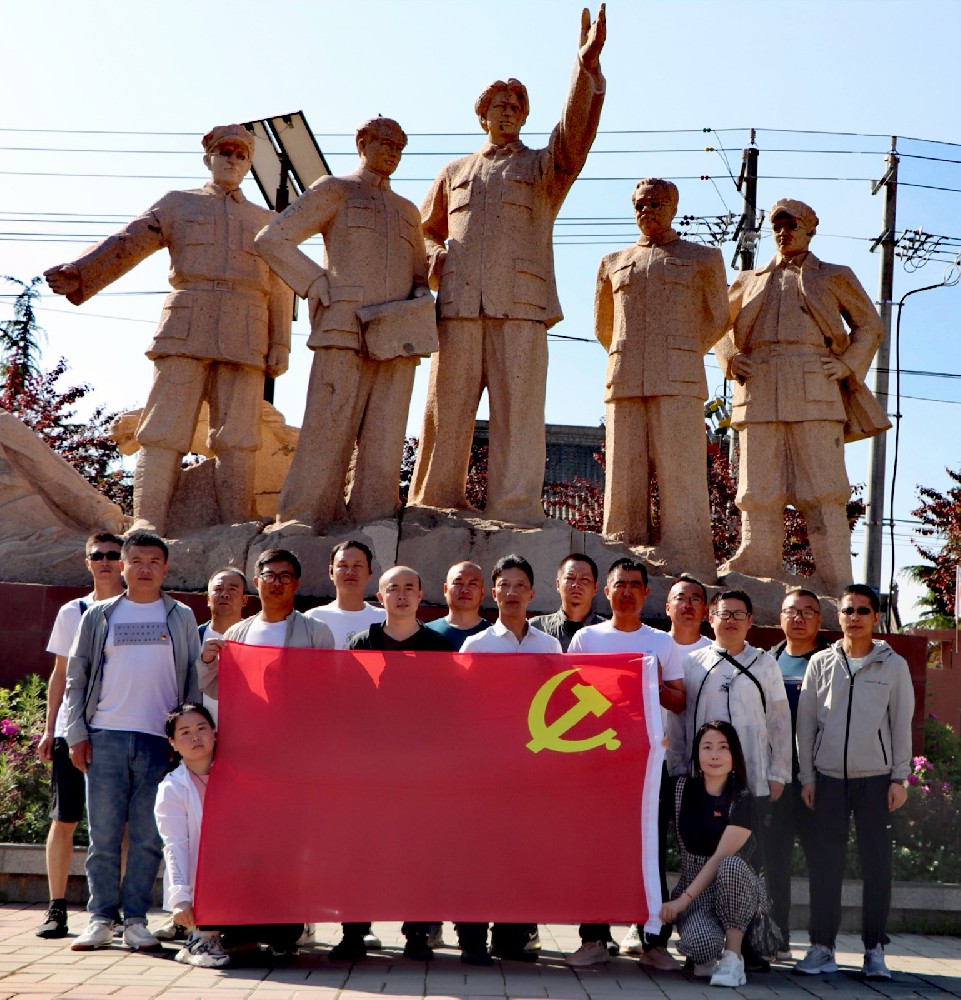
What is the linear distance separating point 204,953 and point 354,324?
4.53m

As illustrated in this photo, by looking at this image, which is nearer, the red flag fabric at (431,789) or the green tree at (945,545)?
the red flag fabric at (431,789)

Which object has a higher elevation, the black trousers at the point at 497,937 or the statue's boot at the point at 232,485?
the statue's boot at the point at 232,485

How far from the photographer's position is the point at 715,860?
5.02m

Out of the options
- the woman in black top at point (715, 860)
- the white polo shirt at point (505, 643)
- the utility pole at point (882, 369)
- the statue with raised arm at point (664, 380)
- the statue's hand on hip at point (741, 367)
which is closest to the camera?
the woman in black top at point (715, 860)

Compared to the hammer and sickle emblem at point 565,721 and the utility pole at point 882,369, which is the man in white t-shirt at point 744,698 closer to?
the hammer and sickle emblem at point 565,721

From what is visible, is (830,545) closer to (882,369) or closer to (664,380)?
(664,380)

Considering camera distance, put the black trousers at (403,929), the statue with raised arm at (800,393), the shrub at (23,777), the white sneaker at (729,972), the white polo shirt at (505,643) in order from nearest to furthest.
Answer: the white sneaker at (729,972) < the black trousers at (403,929) < the white polo shirt at (505,643) < the shrub at (23,777) < the statue with raised arm at (800,393)

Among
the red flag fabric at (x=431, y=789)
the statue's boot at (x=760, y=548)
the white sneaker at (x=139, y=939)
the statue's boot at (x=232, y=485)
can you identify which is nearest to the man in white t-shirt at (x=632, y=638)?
the red flag fabric at (x=431, y=789)

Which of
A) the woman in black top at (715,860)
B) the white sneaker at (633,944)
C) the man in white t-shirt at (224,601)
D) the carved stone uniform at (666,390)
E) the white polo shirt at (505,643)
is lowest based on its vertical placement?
the white sneaker at (633,944)

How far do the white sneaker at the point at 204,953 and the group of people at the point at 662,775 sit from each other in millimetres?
10

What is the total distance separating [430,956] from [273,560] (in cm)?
162

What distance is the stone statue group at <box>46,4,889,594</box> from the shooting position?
8.56m

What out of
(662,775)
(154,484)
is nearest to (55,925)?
(662,775)

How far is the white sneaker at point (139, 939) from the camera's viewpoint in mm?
5047
